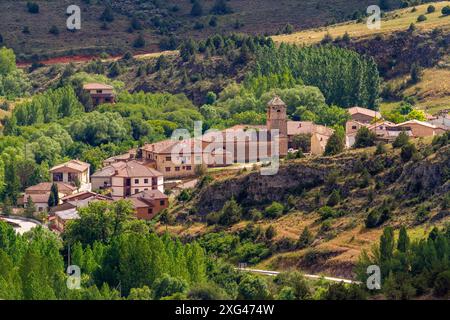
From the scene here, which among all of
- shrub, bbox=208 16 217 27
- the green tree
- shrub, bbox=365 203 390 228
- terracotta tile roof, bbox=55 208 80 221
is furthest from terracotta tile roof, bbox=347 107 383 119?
shrub, bbox=208 16 217 27

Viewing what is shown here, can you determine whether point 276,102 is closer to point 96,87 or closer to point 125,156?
point 125,156

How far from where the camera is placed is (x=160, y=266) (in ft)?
344

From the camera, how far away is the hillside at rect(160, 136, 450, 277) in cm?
11212

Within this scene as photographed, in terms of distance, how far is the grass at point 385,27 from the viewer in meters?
166

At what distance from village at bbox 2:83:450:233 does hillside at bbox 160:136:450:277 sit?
4.76 meters

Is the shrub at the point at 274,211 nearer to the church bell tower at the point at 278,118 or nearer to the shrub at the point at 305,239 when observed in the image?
the shrub at the point at 305,239

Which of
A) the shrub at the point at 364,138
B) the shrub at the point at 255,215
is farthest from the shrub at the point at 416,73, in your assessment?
the shrub at the point at 255,215

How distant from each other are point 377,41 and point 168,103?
677 inches

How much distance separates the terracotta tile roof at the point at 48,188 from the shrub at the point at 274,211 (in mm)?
19397

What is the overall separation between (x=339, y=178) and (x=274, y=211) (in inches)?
163

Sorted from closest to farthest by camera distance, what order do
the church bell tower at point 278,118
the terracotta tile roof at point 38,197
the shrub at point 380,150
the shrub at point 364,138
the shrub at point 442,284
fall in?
the shrub at point 442,284, the shrub at point 380,150, the shrub at point 364,138, the terracotta tile roof at point 38,197, the church bell tower at point 278,118

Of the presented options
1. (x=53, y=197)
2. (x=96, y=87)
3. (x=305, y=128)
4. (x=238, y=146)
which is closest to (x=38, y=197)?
(x=53, y=197)

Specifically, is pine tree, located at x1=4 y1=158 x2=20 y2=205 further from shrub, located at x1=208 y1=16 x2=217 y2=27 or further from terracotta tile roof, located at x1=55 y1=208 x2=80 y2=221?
shrub, located at x1=208 y1=16 x2=217 y2=27
